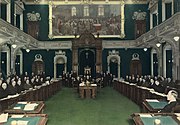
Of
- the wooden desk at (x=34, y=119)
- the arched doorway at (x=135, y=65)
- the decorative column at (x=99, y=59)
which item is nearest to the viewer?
the wooden desk at (x=34, y=119)

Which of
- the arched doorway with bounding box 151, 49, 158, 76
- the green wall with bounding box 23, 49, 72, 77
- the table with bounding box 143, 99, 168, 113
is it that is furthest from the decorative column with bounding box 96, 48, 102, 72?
the table with bounding box 143, 99, 168, 113

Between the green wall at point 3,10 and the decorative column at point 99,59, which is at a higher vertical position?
the green wall at point 3,10

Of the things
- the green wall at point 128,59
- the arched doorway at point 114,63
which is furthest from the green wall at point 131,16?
the arched doorway at point 114,63

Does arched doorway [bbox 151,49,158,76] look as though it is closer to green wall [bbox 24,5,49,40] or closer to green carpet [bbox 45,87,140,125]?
green wall [bbox 24,5,49,40]

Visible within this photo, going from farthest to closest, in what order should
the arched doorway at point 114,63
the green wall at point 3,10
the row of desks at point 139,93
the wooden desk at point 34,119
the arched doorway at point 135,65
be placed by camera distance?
the arched doorway at point 135,65 < the arched doorway at point 114,63 < the green wall at point 3,10 < the row of desks at point 139,93 < the wooden desk at point 34,119

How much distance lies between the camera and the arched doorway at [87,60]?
30625 millimetres

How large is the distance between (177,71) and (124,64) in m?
10.7

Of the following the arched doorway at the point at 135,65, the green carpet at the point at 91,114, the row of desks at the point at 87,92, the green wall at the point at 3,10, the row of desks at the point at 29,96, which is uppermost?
the green wall at the point at 3,10

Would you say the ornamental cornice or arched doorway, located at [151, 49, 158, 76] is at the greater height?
the ornamental cornice

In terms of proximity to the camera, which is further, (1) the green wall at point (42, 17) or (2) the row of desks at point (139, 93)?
(1) the green wall at point (42, 17)

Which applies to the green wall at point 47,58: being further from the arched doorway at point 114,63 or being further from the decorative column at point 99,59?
the arched doorway at point 114,63

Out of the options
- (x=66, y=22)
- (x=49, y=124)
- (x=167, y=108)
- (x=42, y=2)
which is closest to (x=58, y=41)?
(x=66, y=22)

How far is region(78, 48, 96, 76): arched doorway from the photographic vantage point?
3062 centimetres

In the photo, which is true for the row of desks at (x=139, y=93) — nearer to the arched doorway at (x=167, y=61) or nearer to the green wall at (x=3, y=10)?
the arched doorway at (x=167, y=61)
